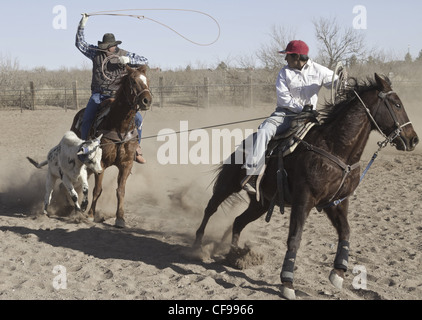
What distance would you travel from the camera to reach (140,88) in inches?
294

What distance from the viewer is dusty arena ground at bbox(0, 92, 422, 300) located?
5.23 meters

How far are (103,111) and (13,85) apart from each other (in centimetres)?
2605

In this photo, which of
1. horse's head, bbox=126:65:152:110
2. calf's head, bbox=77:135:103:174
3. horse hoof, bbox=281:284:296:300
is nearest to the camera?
horse hoof, bbox=281:284:296:300

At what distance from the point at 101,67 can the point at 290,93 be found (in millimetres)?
3807

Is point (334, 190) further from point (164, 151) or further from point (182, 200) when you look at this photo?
point (164, 151)

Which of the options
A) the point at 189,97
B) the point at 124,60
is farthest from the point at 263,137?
the point at 189,97

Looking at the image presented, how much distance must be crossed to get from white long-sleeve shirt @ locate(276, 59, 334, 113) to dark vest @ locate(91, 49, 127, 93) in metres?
3.48

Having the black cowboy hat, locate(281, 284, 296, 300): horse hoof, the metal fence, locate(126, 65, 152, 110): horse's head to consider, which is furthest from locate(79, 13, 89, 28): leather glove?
the metal fence

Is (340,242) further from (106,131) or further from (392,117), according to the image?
(106,131)

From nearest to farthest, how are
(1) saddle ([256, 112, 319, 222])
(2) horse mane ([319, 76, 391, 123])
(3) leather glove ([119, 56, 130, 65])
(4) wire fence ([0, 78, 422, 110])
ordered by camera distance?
(2) horse mane ([319, 76, 391, 123]), (1) saddle ([256, 112, 319, 222]), (3) leather glove ([119, 56, 130, 65]), (4) wire fence ([0, 78, 422, 110])

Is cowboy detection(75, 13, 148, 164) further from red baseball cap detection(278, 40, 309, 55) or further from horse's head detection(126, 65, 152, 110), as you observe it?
red baseball cap detection(278, 40, 309, 55)

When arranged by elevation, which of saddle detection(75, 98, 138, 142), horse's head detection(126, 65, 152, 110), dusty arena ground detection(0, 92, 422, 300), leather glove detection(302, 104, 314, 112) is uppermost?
horse's head detection(126, 65, 152, 110)

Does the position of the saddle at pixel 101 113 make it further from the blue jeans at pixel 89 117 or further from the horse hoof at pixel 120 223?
the horse hoof at pixel 120 223

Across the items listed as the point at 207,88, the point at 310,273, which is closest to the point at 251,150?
the point at 310,273
